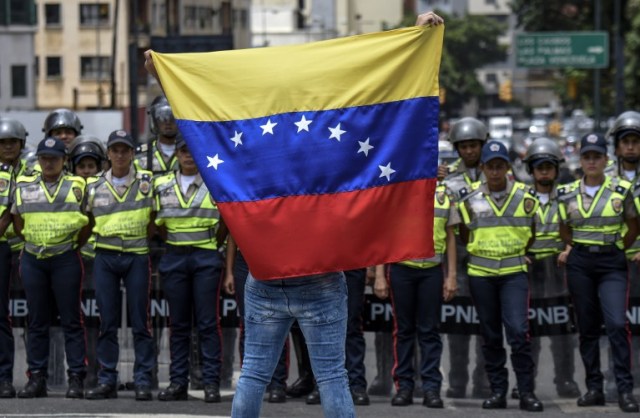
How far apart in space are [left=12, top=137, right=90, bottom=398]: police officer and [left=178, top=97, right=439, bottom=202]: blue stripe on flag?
3116 mm

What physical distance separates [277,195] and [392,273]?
135 inches

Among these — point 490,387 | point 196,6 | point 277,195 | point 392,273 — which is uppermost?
point 196,6

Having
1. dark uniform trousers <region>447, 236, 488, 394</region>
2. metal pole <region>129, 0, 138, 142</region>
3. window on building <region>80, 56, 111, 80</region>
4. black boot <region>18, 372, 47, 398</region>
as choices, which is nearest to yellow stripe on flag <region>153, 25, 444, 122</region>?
dark uniform trousers <region>447, 236, 488, 394</region>

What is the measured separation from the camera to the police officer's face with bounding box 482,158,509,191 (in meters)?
10.9

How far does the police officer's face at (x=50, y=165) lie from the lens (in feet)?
35.9

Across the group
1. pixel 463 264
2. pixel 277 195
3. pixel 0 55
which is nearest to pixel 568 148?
pixel 0 55

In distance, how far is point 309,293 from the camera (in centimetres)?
769

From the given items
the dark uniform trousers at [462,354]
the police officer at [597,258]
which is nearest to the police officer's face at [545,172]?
the police officer at [597,258]

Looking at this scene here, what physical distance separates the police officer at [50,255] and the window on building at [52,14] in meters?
71.8

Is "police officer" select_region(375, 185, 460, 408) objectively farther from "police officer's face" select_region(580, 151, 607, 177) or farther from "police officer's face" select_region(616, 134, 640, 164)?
"police officer's face" select_region(616, 134, 640, 164)

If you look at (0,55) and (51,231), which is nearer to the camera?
(51,231)

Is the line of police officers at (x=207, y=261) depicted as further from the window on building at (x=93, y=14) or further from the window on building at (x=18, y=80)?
the window on building at (x=93, y=14)

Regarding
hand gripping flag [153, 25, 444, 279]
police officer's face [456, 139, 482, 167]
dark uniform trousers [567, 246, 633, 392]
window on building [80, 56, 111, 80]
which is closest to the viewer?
hand gripping flag [153, 25, 444, 279]

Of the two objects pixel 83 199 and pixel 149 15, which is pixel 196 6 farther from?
pixel 83 199
